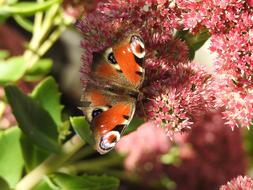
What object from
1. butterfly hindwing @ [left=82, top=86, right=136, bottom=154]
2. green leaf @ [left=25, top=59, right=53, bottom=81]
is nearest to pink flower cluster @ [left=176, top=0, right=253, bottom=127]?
butterfly hindwing @ [left=82, top=86, right=136, bottom=154]

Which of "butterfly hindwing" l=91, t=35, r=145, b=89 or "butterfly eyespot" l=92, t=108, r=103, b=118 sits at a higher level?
"butterfly hindwing" l=91, t=35, r=145, b=89

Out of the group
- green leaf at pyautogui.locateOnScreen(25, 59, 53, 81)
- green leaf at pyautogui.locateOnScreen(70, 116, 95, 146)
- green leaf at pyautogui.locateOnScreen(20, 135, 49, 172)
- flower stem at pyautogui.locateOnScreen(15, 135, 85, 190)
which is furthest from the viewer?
green leaf at pyautogui.locateOnScreen(25, 59, 53, 81)

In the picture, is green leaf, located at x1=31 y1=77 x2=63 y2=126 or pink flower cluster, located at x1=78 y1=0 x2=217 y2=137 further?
green leaf, located at x1=31 y1=77 x2=63 y2=126

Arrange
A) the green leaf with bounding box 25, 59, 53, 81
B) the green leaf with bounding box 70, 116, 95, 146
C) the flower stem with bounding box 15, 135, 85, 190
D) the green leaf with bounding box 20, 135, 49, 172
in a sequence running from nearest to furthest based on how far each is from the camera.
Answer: the green leaf with bounding box 70, 116, 95, 146
the flower stem with bounding box 15, 135, 85, 190
the green leaf with bounding box 20, 135, 49, 172
the green leaf with bounding box 25, 59, 53, 81

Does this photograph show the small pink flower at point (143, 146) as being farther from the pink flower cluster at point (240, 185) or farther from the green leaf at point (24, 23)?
the pink flower cluster at point (240, 185)

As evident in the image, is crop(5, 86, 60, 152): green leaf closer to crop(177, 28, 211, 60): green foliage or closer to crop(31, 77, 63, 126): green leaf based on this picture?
crop(31, 77, 63, 126): green leaf

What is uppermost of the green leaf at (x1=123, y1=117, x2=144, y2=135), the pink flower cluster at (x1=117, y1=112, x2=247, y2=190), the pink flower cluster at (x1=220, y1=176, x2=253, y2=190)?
the green leaf at (x1=123, y1=117, x2=144, y2=135)

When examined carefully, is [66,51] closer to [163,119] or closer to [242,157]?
[242,157]
